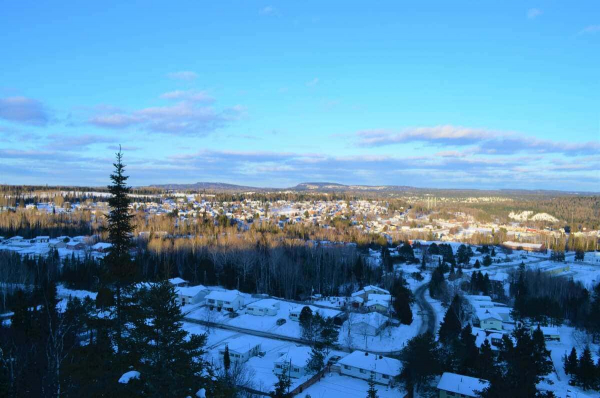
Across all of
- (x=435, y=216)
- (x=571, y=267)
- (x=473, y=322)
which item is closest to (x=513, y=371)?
(x=473, y=322)

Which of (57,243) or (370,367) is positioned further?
(57,243)

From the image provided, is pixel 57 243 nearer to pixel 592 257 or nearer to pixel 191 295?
pixel 191 295

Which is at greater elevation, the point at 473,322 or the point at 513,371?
the point at 513,371

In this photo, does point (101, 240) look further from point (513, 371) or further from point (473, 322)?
point (513, 371)

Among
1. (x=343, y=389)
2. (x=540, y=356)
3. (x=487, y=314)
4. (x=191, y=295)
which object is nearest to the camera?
(x=540, y=356)

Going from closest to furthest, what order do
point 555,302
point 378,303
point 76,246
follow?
point 555,302
point 378,303
point 76,246

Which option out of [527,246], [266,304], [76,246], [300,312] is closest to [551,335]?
[300,312]

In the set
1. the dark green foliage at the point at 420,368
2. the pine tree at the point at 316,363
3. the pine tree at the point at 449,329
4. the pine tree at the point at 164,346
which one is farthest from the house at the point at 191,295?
the pine tree at the point at 164,346
